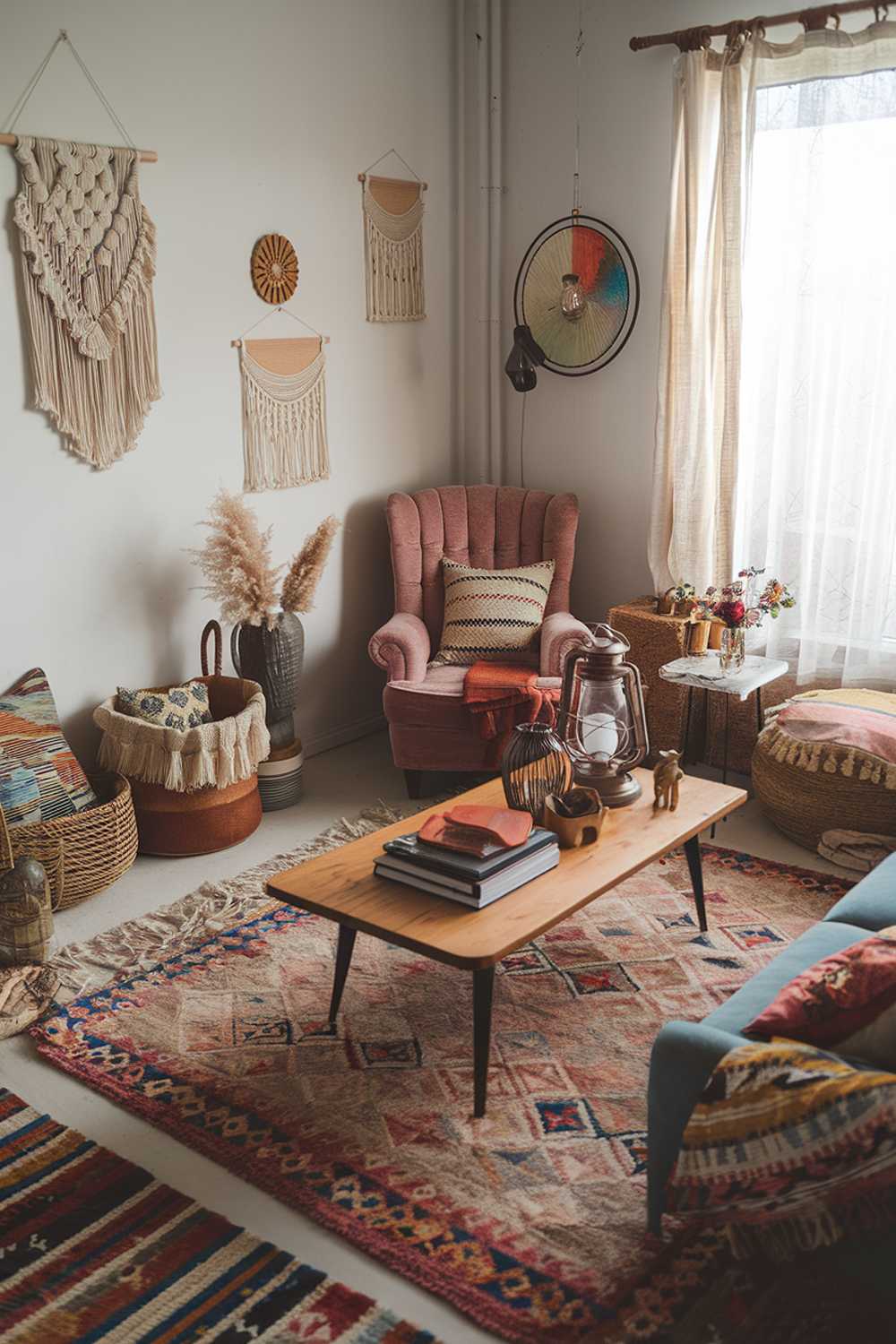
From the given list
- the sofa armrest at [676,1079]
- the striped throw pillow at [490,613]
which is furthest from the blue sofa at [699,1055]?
the striped throw pillow at [490,613]

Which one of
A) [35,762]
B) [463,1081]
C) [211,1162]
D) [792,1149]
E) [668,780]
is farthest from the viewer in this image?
[35,762]

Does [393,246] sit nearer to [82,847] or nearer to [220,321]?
[220,321]

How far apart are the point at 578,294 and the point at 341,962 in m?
2.86

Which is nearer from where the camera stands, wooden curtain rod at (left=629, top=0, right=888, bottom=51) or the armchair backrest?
wooden curtain rod at (left=629, top=0, right=888, bottom=51)

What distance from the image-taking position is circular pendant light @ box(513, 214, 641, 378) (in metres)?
4.36

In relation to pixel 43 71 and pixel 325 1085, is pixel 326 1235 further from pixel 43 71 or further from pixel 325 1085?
pixel 43 71

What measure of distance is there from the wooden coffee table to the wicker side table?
3.86 ft

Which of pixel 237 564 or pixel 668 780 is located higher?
pixel 237 564

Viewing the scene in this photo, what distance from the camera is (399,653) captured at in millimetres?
3926

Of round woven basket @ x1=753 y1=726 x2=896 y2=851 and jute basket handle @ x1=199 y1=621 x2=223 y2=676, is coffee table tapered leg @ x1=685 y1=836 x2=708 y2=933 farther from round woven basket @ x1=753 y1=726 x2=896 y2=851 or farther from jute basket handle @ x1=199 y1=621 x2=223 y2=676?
jute basket handle @ x1=199 y1=621 x2=223 y2=676

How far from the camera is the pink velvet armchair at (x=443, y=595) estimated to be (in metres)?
3.83

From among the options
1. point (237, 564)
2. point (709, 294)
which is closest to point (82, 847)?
point (237, 564)

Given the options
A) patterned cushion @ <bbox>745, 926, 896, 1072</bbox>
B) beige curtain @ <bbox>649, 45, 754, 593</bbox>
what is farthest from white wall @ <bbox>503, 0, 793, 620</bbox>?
patterned cushion @ <bbox>745, 926, 896, 1072</bbox>

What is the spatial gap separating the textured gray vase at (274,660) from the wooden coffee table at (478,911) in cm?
Result: 119
